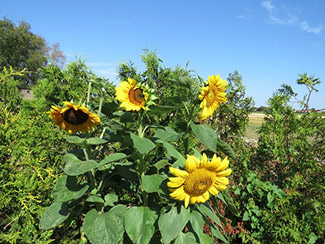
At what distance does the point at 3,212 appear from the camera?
6.49ft

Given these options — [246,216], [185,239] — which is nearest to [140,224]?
[185,239]

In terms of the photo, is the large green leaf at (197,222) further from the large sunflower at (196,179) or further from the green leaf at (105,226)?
the green leaf at (105,226)

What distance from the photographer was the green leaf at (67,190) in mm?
1196

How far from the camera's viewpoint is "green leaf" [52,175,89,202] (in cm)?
120

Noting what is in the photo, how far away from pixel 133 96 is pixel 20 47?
1278 inches

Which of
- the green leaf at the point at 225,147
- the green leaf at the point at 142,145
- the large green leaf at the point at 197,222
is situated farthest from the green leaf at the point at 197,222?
the green leaf at the point at 142,145

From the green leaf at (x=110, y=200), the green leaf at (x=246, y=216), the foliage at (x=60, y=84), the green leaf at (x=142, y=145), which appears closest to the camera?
the green leaf at (x=142, y=145)

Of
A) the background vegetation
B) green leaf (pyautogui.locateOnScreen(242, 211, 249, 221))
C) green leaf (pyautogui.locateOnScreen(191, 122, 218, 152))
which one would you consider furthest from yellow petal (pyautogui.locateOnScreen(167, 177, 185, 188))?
green leaf (pyautogui.locateOnScreen(242, 211, 249, 221))

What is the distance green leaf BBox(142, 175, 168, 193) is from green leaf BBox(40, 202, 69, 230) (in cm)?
A: 54

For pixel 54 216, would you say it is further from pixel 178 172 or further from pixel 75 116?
pixel 178 172

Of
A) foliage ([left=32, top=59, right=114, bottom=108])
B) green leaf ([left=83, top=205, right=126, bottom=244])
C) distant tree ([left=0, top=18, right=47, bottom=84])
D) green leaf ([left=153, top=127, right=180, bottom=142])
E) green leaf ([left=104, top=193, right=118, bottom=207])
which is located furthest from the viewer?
distant tree ([left=0, top=18, right=47, bottom=84])

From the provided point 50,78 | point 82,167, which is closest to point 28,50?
point 50,78

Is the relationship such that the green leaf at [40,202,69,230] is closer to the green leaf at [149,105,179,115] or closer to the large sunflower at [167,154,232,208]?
the large sunflower at [167,154,232,208]

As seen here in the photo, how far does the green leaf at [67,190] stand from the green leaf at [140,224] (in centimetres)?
30
